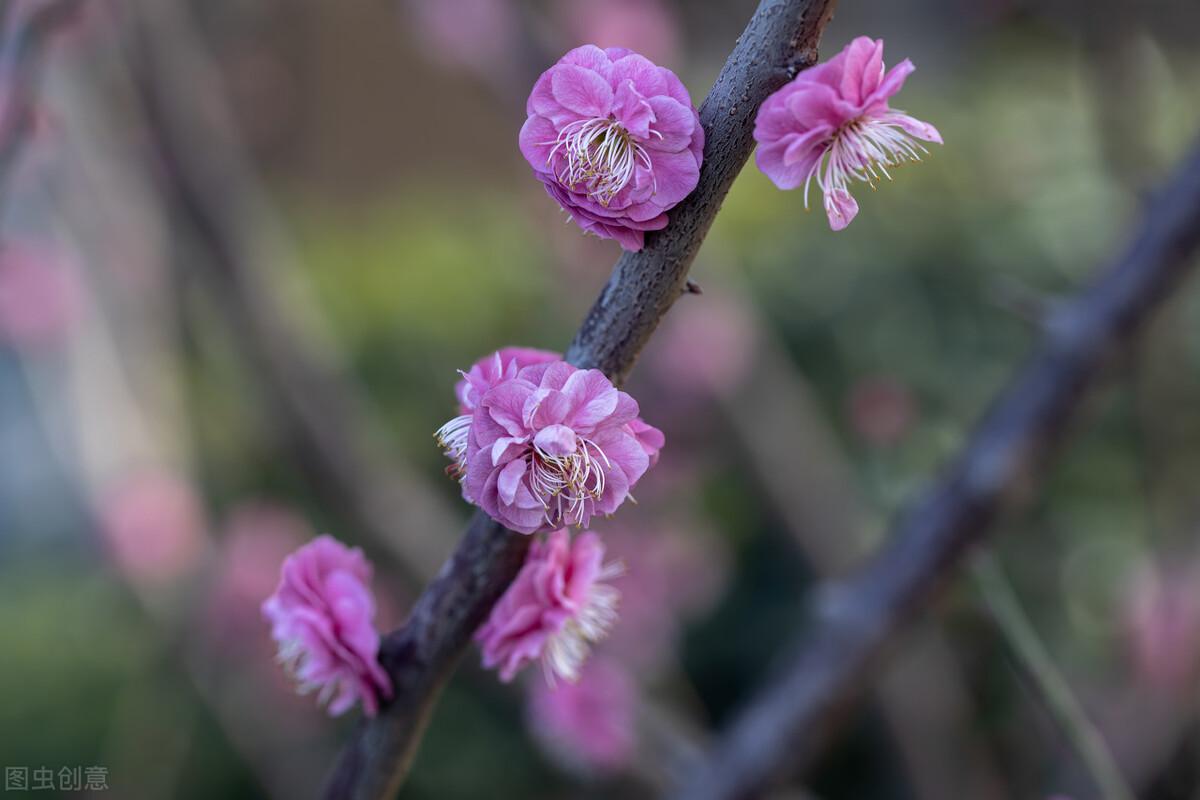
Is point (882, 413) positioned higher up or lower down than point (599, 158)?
lower down

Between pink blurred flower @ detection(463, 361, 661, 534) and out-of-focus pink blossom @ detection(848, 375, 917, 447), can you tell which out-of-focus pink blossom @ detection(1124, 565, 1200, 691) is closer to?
out-of-focus pink blossom @ detection(848, 375, 917, 447)

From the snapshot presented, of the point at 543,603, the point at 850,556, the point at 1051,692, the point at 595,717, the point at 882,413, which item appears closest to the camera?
the point at 543,603

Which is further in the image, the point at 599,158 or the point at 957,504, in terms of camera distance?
the point at 957,504

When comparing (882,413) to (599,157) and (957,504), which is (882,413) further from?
(599,157)

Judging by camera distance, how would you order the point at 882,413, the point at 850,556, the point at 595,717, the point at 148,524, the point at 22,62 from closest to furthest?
the point at 22,62, the point at 595,717, the point at 850,556, the point at 148,524, the point at 882,413

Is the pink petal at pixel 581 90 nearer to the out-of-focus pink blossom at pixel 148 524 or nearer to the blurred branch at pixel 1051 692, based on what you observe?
the blurred branch at pixel 1051 692

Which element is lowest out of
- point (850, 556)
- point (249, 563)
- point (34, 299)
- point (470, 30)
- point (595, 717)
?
point (249, 563)

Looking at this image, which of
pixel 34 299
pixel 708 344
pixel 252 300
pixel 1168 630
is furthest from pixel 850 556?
pixel 34 299
